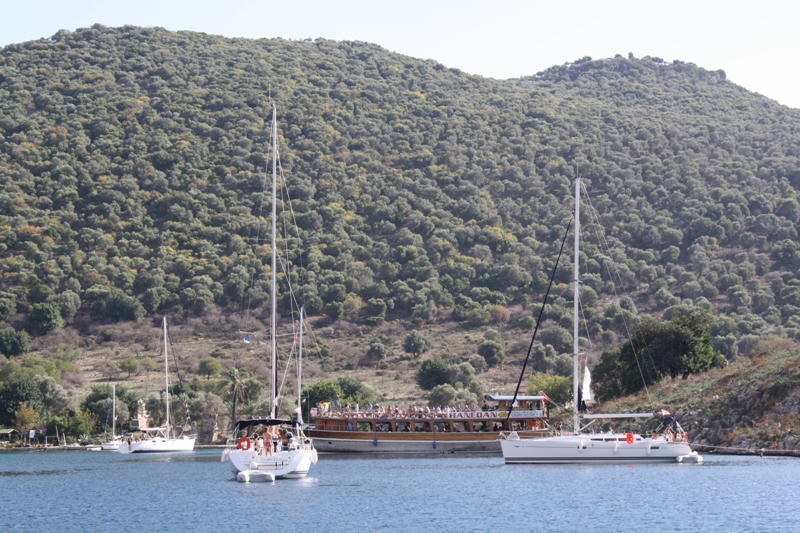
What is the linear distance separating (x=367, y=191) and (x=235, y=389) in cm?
5778

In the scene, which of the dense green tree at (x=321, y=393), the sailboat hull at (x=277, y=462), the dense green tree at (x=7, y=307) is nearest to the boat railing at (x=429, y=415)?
the dense green tree at (x=321, y=393)

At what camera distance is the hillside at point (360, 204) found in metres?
106

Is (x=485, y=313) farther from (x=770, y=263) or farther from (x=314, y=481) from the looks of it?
(x=314, y=481)

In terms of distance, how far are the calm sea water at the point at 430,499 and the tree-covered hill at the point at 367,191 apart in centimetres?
4913

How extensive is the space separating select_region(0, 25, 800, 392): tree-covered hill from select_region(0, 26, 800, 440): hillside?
326 mm

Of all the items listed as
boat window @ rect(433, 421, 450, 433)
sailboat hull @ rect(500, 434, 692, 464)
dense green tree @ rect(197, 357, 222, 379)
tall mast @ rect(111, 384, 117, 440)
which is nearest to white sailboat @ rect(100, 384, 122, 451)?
tall mast @ rect(111, 384, 117, 440)

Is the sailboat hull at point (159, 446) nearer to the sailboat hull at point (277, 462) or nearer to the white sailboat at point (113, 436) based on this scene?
the white sailboat at point (113, 436)

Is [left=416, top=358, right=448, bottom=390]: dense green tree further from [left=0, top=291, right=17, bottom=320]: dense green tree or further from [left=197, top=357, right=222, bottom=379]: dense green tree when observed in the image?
[left=0, top=291, right=17, bottom=320]: dense green tree

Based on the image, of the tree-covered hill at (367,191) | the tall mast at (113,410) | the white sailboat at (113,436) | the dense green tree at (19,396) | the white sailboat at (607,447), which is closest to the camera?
the white sailboat at (607,447)

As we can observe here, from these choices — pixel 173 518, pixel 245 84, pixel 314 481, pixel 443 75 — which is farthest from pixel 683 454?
pixel 443 75

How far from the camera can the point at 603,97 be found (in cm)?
18638

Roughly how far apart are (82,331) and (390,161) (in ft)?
175

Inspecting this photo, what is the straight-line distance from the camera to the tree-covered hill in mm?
110875

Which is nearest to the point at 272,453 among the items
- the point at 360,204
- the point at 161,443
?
the point at 161,443
